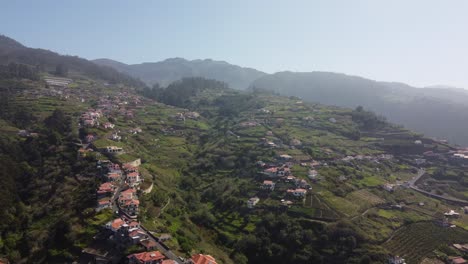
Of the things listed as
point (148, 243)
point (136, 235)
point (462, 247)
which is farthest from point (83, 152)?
point (462, 247)

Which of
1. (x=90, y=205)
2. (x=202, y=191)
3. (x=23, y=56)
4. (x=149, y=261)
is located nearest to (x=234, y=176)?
(x=202, y=191)

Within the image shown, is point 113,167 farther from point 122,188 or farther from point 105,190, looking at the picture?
point 105,190

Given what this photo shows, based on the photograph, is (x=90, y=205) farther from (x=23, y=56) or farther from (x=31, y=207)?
(x=23, y=56)

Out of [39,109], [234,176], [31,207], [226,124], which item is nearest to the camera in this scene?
[31,207]

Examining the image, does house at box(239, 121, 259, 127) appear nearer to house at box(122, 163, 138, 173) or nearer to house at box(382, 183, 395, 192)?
house at box(382, 183, 395, 192)

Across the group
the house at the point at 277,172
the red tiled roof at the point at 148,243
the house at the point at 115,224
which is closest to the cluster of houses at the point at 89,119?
the house at the point at 277,172

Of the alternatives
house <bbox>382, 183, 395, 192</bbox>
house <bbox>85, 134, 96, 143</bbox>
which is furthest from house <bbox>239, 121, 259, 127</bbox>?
house <bbox>85, 134, 96, 143</bbox>
